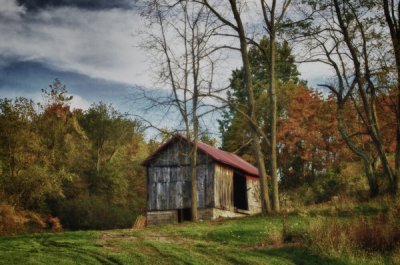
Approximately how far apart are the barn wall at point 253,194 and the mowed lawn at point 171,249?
Result: 63.0 ft

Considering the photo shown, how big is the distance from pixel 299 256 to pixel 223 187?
2003 cm

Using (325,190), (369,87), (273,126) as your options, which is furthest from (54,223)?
(369,87)

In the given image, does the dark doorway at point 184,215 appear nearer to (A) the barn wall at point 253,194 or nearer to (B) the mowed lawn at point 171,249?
(A) the barn wall at point 253,194

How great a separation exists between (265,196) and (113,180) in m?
29.0

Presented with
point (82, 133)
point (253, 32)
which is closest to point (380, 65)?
point (253, 32)

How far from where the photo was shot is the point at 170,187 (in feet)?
115

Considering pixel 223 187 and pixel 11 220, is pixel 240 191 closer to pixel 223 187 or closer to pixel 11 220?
pixel 223 187

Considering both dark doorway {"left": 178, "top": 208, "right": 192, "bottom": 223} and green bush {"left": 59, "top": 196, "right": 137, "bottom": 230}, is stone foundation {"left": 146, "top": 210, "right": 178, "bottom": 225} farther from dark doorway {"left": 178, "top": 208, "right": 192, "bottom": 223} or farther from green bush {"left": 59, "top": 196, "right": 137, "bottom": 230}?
green bush {"left": 59, "top": 196, "right": 137, "bottom": 230}

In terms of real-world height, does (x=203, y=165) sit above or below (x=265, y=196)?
above

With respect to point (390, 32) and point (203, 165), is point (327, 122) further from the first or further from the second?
point (390, 32)

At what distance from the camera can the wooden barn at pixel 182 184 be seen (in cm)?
3400

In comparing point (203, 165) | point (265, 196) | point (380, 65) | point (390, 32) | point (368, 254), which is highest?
point (390, 32)

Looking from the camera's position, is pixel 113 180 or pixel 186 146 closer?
pixel 186 146

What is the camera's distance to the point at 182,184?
34594mm
